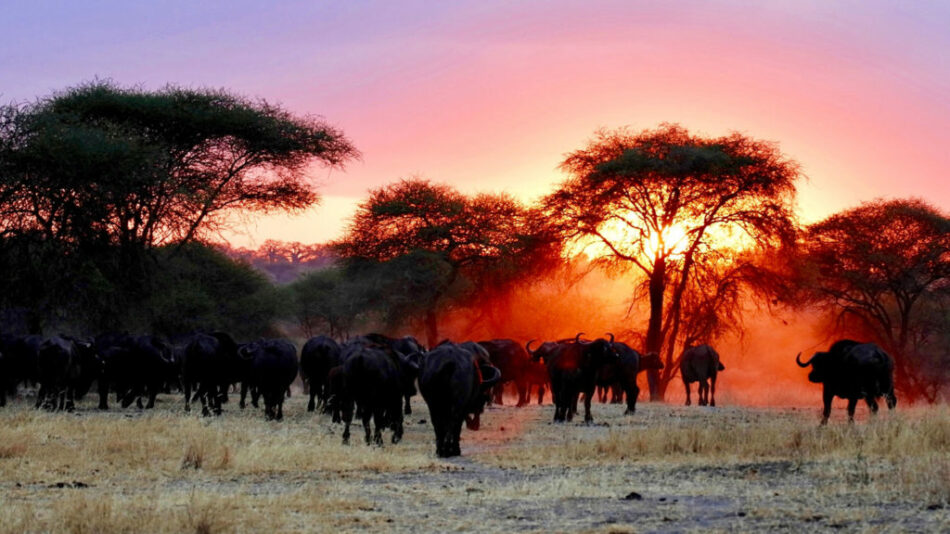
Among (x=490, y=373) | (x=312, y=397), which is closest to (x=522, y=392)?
(x=312, y=397)

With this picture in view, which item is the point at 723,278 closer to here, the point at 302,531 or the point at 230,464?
the point at 230,464

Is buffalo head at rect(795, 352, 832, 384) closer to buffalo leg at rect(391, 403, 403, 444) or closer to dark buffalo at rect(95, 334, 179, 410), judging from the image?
buffalo leg at rect(391, 403, 403, 444)

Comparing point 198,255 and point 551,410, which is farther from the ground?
point 198,255

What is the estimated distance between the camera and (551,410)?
2719 cm

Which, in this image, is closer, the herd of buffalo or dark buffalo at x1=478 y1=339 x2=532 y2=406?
the herd of buffalo

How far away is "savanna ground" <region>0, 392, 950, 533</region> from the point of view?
9773 mm

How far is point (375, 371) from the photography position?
17094mm

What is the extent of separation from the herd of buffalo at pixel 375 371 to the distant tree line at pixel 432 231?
5280mm

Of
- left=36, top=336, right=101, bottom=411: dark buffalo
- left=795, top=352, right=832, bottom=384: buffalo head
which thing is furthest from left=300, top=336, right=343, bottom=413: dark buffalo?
left=795, top=352, right=832, bottom=384: buffalo head

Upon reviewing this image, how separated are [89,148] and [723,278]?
813 inches

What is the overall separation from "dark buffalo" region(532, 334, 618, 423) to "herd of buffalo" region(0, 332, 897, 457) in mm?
24

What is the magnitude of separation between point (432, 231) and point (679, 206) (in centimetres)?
1226

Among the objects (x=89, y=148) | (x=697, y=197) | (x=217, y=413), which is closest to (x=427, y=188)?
(x=697, y=197)

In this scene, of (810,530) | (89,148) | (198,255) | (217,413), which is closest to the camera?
(810,530)
